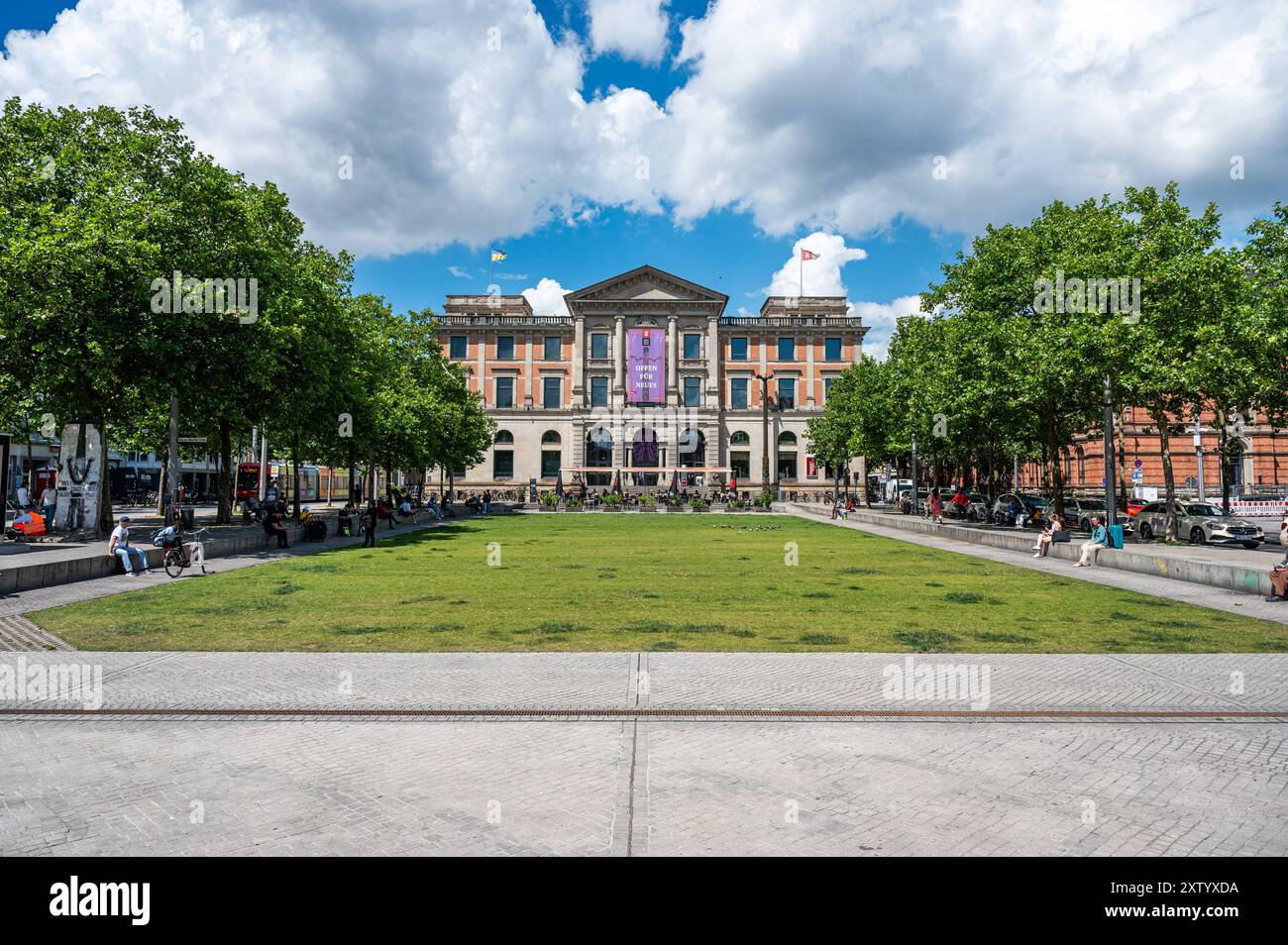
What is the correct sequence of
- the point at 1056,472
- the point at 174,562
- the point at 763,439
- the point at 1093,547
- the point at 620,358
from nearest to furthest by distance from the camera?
the point at 174,562
the point at 1093,547
the point at 1056,472
the point at 763,439
the point at 620,358

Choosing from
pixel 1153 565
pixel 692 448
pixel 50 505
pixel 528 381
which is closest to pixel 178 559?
pixel 50 505

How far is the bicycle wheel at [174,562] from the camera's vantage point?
20.0m

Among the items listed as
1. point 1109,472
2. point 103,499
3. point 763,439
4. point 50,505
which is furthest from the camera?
point 763,439

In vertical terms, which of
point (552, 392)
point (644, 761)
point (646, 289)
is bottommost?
point (644, 761)

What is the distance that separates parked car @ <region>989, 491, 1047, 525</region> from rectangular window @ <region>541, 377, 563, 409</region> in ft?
166

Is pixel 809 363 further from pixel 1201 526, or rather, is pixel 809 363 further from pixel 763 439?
pixel 1201 526

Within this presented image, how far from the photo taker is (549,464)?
281 feet

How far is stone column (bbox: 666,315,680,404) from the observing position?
8344 centimetres

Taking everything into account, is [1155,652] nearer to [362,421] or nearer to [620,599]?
[620,599]

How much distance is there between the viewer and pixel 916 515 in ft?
178

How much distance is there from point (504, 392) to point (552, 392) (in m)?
5.23

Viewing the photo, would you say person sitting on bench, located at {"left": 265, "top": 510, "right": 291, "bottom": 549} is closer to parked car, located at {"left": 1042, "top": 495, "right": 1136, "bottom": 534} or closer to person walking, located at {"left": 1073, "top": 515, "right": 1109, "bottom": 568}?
person walking, located at {"left": 1073, "top": 515, "right": 1109, "bottom": 568}

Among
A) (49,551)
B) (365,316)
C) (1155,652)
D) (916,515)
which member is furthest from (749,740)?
(916,515)
